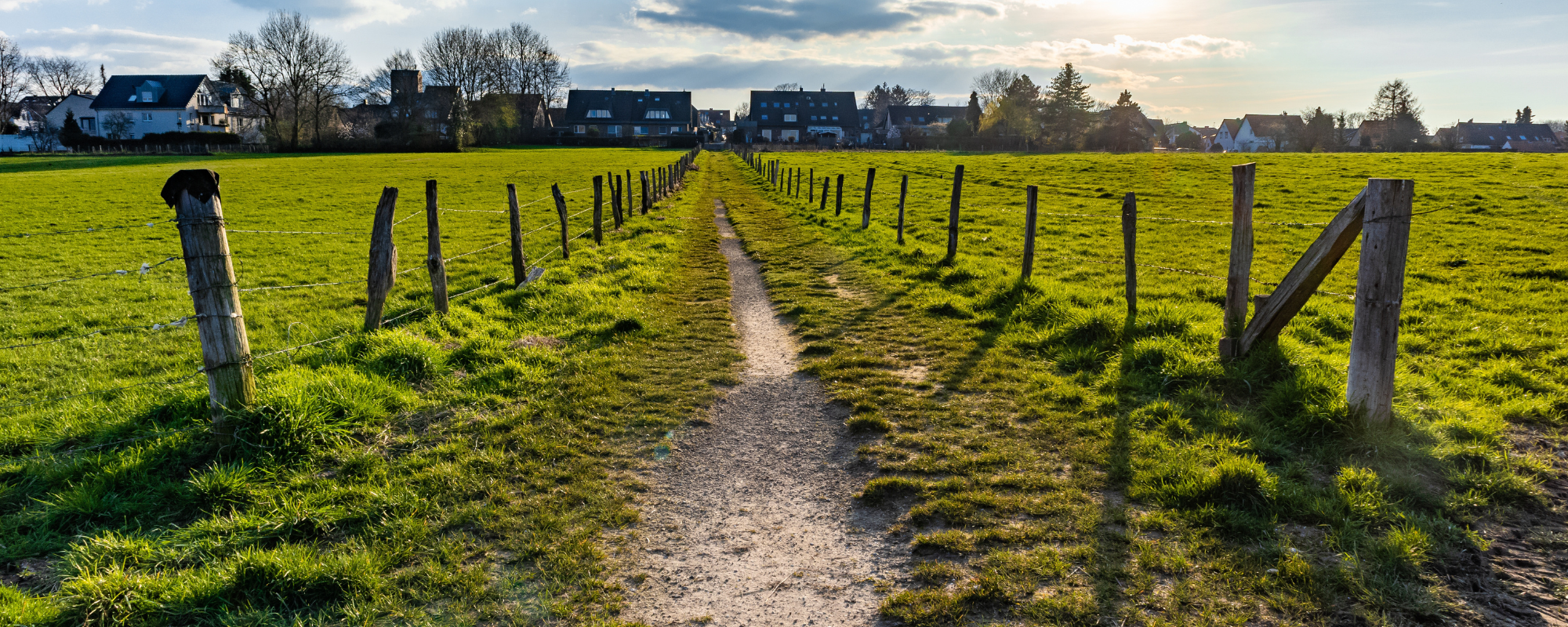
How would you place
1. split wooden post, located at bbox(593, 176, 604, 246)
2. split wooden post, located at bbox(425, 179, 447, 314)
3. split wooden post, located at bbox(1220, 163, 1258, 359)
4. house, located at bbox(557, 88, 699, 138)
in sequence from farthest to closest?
1. house, located at bbox(557, 88, 699, 138)
2. split wooden post, located at bbox(593, 176, 604, 246)
3. split wooden post, located at bbox(425, 179, 447, 314)
4. split wooden post, located at bbox(1220, 163, 1258, 359)

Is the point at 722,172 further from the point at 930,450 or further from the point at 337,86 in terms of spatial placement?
the point at 337,86

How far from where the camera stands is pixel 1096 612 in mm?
3582

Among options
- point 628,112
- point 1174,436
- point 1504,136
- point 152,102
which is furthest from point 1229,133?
point 152,102

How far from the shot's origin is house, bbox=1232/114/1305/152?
104438mm

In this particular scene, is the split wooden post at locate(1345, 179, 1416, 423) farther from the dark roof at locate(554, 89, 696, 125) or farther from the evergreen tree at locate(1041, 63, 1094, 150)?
the dark roof at locate(554, 89, 696, 125)

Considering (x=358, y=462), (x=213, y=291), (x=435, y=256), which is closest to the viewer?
(x=213, y=291)

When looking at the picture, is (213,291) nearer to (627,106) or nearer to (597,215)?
(597,215)

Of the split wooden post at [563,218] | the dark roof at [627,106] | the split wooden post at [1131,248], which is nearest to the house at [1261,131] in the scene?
the dark roof at [627,106]

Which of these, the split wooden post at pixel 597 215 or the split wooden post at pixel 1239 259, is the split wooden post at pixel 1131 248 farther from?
the split wooden post at pixel 597 215

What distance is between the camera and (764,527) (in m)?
4.57

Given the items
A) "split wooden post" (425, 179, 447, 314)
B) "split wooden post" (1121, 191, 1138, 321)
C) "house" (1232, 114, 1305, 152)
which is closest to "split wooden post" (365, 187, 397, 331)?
"split wooden post" (425, 179, 447, 314)

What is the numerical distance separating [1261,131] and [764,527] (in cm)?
13145

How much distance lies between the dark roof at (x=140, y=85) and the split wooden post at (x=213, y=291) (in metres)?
108

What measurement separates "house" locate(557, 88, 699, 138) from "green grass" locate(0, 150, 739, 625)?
105 meters
